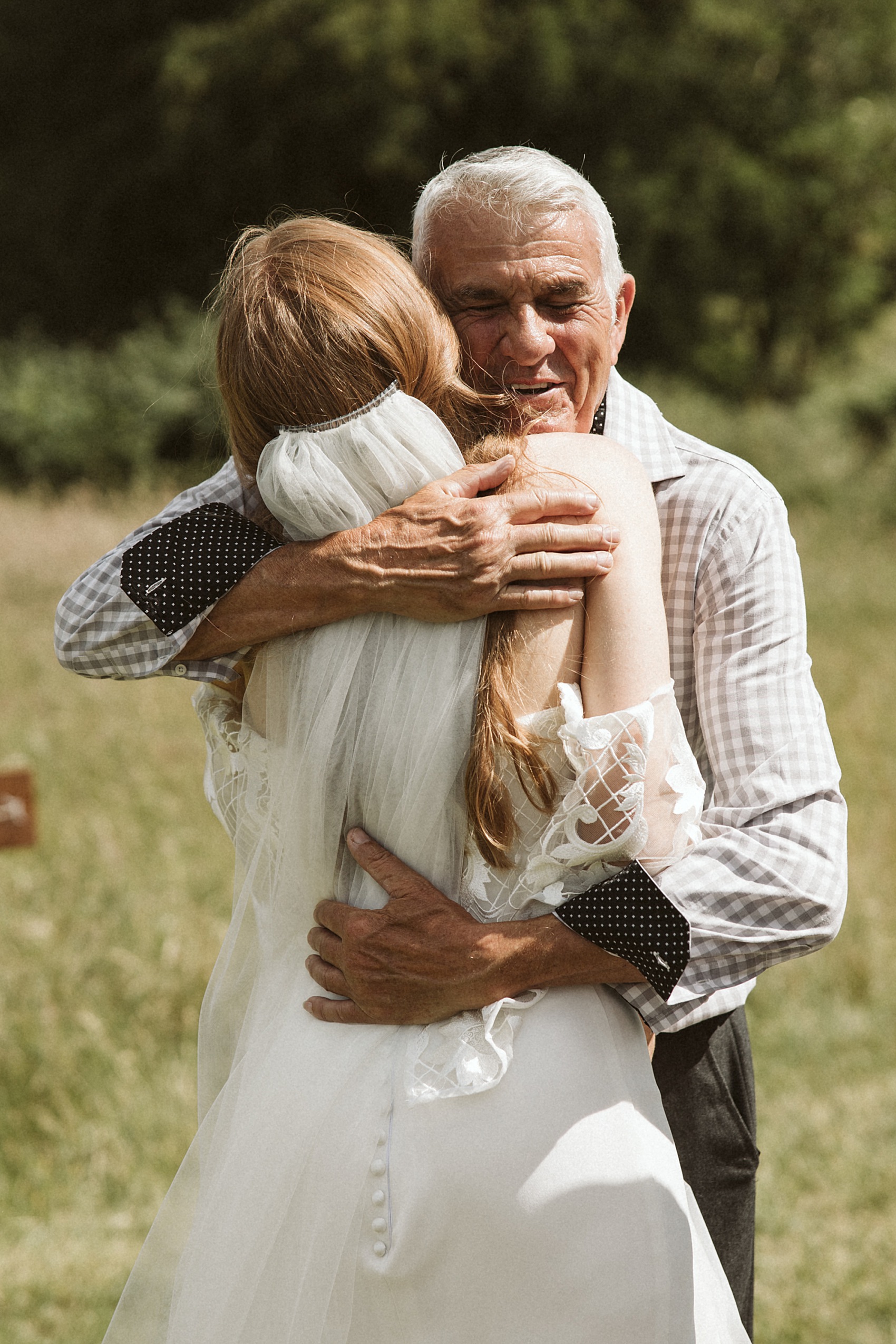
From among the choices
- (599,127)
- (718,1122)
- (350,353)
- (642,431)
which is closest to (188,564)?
(350,353)

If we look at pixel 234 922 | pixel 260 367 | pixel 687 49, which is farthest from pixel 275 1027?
pixel 687 49

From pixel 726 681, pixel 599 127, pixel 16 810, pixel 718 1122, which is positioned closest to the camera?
pixel 726 681

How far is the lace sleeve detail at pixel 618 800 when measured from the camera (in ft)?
5.77

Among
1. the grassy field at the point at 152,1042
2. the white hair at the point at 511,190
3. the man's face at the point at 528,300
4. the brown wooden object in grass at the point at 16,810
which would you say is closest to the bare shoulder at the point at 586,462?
the man's face at the point at 528,300

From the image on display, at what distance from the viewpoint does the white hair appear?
2082mm

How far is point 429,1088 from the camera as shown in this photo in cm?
179

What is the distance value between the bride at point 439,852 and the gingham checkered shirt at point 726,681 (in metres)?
0.10

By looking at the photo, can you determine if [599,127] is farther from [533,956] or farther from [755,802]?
[533,956]

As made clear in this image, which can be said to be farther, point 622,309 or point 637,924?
point 622,309

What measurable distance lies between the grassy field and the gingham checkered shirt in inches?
80.4

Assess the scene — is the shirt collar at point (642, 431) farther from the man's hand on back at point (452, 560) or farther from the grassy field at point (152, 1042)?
the grassy field at point (152, 1042)

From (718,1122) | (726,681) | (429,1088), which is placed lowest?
(718,1122)

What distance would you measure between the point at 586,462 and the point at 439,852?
0.62 m

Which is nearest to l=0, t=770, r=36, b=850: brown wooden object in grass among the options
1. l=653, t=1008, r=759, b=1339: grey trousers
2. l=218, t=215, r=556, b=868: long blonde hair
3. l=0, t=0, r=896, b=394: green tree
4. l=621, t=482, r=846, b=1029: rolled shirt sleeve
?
l=653, t=1008, r=759, b=1339: grey trousers
